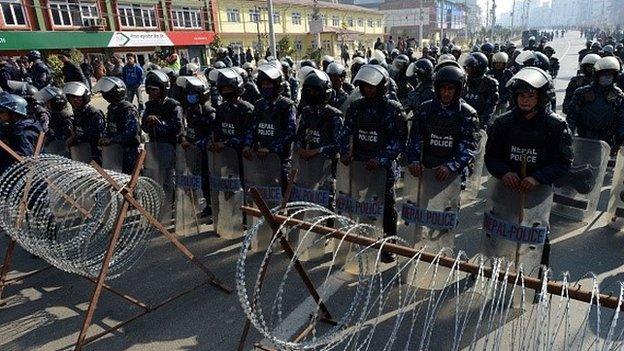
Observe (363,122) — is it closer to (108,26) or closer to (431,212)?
(431,212)

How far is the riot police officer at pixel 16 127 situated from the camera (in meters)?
5.46

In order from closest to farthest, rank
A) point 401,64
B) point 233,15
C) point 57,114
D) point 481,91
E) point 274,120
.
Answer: point 274,120 < point 57,114 < point 481,91 < point 401,64 < point 233,15

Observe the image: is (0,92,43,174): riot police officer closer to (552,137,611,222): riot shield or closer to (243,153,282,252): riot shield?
(243,153,282,252): riot shield

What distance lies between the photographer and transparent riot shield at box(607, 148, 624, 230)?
5594mm

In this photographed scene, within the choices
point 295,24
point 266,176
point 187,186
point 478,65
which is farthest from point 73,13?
point 266,176

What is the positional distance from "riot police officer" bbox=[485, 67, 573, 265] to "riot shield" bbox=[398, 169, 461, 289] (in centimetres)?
45

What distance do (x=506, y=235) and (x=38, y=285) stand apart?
505 cm

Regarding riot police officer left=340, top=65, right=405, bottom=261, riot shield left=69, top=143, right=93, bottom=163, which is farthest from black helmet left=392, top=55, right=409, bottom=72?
riot shield left=69, top=143, right=93, bottom=163

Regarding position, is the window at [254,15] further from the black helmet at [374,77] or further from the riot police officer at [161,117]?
the black helmet at [374,77]

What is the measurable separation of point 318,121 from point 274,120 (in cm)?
58

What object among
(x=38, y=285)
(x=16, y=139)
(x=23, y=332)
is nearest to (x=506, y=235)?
(x=23, y=332)

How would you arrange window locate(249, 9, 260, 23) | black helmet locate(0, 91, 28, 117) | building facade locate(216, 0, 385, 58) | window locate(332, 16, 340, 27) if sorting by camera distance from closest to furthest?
black helmet locate(0, 91, 28, 117) → building facade locate(216, 0, 385, 58) → window locate(249, 9, 260, 23) → window locate(332, 16, 340, 27)

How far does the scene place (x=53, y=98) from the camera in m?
6.91

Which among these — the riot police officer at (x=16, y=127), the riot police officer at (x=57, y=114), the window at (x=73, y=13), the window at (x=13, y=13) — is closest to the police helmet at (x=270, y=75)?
the riot police officer at (x=16, y=127)
